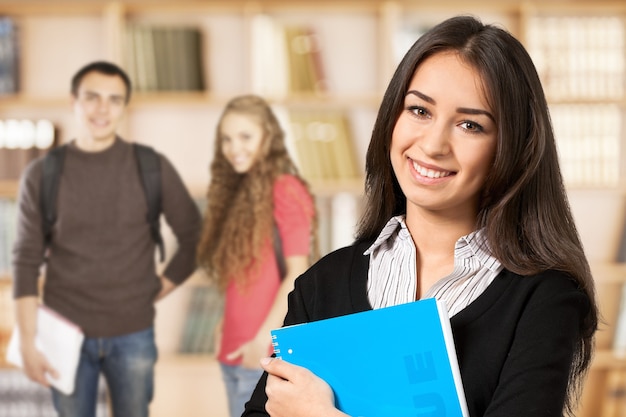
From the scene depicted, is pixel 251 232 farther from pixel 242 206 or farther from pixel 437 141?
pixel 437 141

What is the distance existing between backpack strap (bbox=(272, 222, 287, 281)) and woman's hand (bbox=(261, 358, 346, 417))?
69.5 inches

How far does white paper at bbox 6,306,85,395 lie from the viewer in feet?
10.4

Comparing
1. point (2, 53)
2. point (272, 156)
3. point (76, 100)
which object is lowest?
point (272, 156)

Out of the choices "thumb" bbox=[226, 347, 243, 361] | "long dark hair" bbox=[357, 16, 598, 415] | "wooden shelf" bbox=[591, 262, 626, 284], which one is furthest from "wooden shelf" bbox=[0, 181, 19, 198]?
"wooden shelf" bbox=[591, 262, 626, 284]

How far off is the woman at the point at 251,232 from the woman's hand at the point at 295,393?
175 cm

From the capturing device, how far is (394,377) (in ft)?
4.11

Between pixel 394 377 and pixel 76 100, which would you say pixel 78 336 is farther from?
pixel 394 377

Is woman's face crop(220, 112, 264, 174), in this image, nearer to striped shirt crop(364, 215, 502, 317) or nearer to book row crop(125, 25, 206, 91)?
book row crop(125, 25, 206, 91)

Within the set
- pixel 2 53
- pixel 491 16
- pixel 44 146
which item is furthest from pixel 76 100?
pixel 491 16

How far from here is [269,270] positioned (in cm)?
311

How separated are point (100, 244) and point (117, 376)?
52 centimetres

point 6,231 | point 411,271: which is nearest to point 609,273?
point 6,231

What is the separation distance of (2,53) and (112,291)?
130 cm

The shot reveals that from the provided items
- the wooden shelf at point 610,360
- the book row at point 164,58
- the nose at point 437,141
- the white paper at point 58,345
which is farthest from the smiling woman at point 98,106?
the wooden shelf at point 610,360
